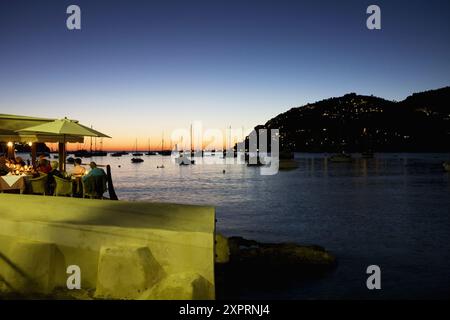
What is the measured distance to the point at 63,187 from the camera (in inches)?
511

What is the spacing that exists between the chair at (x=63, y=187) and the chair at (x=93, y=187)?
1.74ft

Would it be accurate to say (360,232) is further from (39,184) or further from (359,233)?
(39,184)

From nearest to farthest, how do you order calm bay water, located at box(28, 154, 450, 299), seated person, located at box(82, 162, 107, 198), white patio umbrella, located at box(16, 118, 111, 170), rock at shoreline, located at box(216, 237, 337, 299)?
rock at shoreline, located at box(216, 237, 337, 299), calm bay water, located at box(28, 154, 450, 299), seated person, located at box(82, 162, 107, 198), white patio umbrella, located at box(16, 118, 111, 170)

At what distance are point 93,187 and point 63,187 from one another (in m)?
0.94

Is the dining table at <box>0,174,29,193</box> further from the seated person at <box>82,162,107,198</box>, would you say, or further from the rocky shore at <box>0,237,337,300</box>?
the rocky shore at <box>0,237,337,300</box>

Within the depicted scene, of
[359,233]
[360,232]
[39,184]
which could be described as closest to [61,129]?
[39,184]

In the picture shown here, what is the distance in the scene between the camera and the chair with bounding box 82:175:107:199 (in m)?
12.8

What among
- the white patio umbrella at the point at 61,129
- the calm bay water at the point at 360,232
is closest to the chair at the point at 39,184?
the white patio umbrella at the point at 61,129

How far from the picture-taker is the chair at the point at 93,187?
504 inches

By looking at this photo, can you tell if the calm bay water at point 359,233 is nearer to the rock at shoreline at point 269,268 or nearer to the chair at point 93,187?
the rock at shoreline at point 269,268

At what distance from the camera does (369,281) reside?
1345 centimetres

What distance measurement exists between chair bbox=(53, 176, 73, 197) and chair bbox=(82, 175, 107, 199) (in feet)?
1.74

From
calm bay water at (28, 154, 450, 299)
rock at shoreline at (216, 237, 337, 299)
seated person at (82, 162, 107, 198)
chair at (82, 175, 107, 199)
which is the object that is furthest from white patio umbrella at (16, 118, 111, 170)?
calm bay water at (28, 154, 450, 299)
